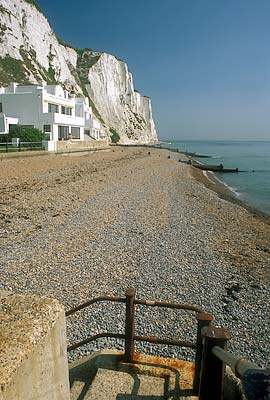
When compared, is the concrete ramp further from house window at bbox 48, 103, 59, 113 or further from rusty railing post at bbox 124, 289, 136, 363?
house window at bbox 48, 103, 59, 113

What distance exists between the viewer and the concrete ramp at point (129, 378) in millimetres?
3164

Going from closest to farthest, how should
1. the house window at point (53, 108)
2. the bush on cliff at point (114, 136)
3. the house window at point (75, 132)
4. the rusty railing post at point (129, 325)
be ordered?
the rusty railing post at point (129, 325) < the house window at point (53, 108) < the house window at point (75, 132) < the bush on cliff at point (114, 136)

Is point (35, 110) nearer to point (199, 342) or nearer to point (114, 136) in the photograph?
point (199, 342)

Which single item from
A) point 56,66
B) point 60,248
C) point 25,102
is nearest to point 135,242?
point 60,248

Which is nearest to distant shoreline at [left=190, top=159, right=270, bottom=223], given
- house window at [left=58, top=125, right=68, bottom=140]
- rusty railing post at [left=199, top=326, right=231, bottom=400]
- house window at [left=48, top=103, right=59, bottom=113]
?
rusty railing post at [left=199, top=326, right=231, bottom=400]

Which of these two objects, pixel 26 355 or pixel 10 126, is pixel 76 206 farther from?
pixel 10 126

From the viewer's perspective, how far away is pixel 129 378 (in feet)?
11.1

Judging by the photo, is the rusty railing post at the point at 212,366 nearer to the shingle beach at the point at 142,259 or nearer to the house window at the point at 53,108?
the shingle beach at the point at 142,259

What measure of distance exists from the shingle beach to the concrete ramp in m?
1.00

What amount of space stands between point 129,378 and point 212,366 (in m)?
1.28

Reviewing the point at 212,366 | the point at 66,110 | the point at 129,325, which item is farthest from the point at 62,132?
the point at 212,366

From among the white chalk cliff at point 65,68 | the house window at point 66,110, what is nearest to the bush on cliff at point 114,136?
the white chalk cliff at point 65,68

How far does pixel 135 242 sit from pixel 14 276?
12.7ft

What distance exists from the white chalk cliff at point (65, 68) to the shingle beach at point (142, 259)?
44.5 metres
